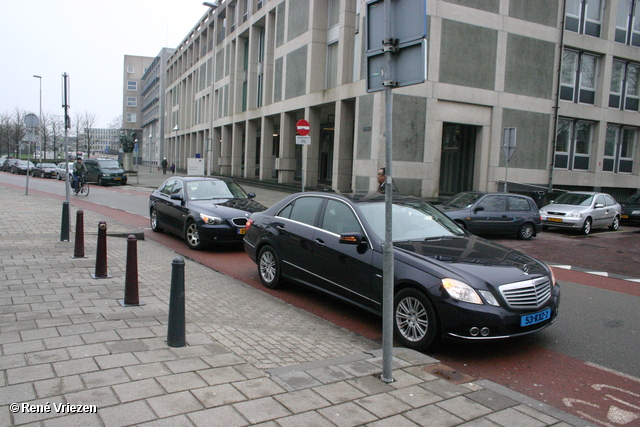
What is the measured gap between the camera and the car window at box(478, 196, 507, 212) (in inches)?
578

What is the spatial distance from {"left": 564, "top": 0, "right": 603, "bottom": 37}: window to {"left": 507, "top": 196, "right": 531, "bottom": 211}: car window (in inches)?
619

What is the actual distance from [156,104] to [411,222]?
273 feet

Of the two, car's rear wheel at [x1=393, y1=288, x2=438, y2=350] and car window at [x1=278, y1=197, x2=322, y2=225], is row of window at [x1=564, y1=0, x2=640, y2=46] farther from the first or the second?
car's rear wheel at [x1=393, y1=288, x2=438, y2=350]

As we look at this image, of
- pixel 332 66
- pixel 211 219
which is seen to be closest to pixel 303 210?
pixel 211 219

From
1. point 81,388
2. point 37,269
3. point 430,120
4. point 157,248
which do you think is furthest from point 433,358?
point 430,120

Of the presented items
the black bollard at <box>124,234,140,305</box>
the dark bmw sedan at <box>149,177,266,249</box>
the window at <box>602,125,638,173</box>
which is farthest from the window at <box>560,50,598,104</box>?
the black bollard at <box>124,234,140,305</box>

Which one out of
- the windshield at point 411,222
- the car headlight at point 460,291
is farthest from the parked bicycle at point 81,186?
the car headlight at point 460,291

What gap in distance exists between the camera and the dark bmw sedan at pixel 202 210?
10.0 metres

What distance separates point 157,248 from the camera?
10.1 metres

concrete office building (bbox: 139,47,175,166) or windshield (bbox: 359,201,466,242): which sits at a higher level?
concrete office building (bbox: 139,47,175,166)

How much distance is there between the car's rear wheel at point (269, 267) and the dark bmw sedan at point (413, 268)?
0.05 feet

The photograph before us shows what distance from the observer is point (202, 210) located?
33.9 feet

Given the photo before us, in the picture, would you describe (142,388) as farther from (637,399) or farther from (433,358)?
(637,399)

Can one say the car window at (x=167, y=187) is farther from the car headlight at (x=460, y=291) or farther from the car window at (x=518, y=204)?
the car window at (x=518, y=204)
